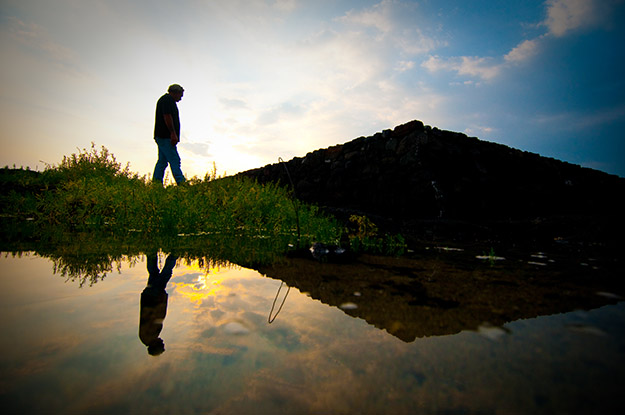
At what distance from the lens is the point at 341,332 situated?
1.04m

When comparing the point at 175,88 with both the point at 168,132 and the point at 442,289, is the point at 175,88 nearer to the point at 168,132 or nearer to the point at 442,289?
the point at 168,132

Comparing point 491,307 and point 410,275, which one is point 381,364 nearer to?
point 491,307

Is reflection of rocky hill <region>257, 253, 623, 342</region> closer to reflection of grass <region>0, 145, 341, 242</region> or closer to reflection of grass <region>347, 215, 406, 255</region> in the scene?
reflection of grass <region>347, 215, 406, 255</region>

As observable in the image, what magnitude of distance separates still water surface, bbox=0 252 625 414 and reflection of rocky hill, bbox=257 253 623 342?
7cm

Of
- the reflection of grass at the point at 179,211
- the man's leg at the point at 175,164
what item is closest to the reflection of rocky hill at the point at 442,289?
the reflection of grass at the point at 179,211

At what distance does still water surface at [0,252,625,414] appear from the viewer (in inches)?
25.9

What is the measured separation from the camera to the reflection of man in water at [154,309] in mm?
908

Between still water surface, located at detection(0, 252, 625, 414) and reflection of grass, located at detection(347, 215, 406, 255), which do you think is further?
reflection of grass, located at detection(347, 215, 406, 255)

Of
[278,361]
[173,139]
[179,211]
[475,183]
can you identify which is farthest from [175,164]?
[475,183]

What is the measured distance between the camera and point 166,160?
6.93 meters

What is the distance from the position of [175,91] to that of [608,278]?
302 inches

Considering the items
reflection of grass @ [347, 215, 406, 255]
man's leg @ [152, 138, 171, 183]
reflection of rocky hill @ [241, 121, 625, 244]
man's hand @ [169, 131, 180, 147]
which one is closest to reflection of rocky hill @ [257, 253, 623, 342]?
reflection of grass @ [347, 215, 406, 255]

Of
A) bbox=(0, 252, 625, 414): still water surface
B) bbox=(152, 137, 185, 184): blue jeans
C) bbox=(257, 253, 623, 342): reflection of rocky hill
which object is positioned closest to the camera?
bbox=(0, 252, 625, 414): still water surface

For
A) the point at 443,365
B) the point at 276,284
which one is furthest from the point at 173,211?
the point at 443,365
